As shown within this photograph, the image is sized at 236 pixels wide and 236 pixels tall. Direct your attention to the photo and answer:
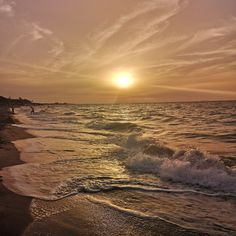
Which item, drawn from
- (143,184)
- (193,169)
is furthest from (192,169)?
(143,184)

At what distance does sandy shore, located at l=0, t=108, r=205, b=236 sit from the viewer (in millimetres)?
4582

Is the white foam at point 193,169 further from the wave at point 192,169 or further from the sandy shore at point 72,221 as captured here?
the sandy shore at point 72,221

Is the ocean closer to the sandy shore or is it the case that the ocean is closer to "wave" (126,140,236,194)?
"wave" (126,140,236,194)

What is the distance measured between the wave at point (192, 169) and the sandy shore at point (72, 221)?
3011 mm

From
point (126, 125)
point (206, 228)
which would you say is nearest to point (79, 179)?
point (206, 228)

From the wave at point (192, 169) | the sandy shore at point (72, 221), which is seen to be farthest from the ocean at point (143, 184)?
the sandy shore at point (72, 221)

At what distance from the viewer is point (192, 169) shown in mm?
8656

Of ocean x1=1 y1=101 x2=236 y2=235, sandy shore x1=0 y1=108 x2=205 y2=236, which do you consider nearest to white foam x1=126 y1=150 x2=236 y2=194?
ocean x1=1 y1=101 x2=236 y2=235

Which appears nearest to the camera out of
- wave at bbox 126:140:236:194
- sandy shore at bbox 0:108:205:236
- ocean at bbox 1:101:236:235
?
sandy shore at bbox 0:108:205:236

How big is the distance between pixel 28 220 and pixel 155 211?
2279 millimetres

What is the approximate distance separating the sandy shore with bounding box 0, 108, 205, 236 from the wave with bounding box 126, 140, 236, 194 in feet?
9.88

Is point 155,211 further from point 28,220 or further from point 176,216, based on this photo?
point 28,220

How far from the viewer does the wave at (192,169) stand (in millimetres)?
7738

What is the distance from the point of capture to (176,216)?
5.35 meters
